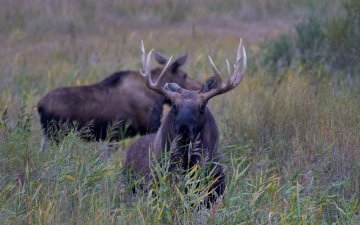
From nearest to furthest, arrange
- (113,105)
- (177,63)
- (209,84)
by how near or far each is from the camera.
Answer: (209,84)
(113,105)
(177,63)

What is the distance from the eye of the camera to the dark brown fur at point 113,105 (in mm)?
10219

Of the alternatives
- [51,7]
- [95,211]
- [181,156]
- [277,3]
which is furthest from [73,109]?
[277,3]

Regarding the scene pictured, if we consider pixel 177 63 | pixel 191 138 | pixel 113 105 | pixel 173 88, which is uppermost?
pixel 173 88

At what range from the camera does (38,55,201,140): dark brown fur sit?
33.5 ft

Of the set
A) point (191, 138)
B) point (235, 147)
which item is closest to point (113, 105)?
point (235, 147)

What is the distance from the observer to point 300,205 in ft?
20.8

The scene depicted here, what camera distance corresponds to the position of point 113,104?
10.8 m

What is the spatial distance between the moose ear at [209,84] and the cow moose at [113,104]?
8.51 ft

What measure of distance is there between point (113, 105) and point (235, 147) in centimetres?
304

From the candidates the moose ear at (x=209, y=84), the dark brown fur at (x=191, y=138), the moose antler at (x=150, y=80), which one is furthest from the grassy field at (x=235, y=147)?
the moose antler at (x=150, y=80)

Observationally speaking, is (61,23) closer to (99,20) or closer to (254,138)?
(99,20)

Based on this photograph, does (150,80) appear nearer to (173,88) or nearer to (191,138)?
(173,88)

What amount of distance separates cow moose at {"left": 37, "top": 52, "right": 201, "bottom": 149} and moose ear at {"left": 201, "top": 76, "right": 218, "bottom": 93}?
2593 mm

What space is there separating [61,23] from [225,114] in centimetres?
1122
